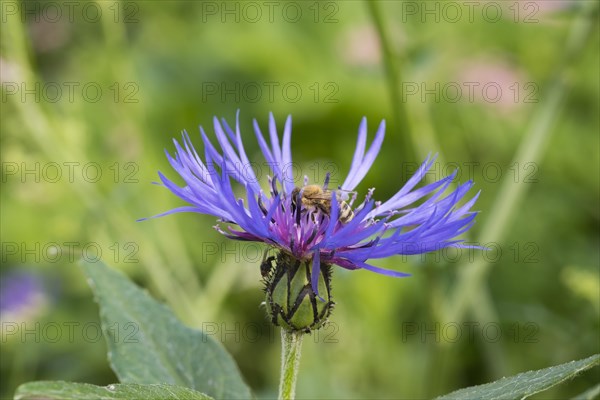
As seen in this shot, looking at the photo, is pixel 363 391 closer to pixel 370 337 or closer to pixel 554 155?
pixel 370 337

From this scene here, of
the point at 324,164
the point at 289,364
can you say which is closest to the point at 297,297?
the point at 289,364

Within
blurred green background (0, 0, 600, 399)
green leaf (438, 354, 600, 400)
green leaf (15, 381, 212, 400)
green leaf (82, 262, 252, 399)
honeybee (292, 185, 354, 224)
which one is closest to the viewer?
green leaf (15, 381, 212, 400)

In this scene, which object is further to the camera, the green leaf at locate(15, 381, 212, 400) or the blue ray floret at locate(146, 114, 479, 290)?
the blue ray floret at locate(146, 114, 479, 290)

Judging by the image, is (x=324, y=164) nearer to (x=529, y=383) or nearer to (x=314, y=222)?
(x=314, y=222)

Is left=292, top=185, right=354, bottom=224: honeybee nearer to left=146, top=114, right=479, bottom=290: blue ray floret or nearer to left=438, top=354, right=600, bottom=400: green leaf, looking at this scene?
left=146, top=114, right=479, bottom=290: blue ray floret

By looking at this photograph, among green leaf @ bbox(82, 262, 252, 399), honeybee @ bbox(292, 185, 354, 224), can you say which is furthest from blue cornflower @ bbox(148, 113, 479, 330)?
green leaf @ bbox(82, 262, 252, 399)
